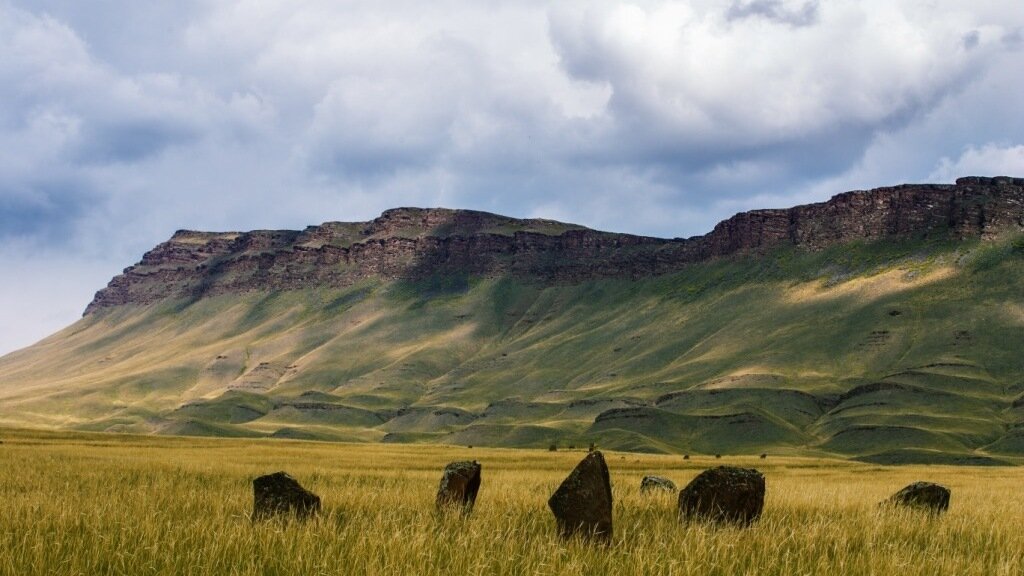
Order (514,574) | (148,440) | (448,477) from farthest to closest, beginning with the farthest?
(148,440) → (448,477) → (514,574)

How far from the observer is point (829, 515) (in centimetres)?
1697

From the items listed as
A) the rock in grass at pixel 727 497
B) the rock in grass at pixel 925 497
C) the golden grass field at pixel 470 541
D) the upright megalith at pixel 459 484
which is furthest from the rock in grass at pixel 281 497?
the rock in grass at pixel 925 497

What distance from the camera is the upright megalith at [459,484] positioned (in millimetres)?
17312

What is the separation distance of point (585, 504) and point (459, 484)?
12.7 ft

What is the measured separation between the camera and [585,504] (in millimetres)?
14242

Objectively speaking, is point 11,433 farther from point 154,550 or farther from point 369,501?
point 154,550

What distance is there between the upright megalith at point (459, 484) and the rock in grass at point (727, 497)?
3866mm

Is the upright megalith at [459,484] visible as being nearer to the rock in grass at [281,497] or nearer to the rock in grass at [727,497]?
the rock in grass at [281,497]

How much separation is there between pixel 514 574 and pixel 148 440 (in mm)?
83984

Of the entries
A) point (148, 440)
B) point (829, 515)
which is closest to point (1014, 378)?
point (148, 440)

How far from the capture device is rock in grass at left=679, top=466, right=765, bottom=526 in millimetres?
16203

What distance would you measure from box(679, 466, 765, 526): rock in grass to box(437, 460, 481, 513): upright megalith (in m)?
3.87

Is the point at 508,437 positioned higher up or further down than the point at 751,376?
further down

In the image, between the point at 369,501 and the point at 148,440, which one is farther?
the point at 148,440
